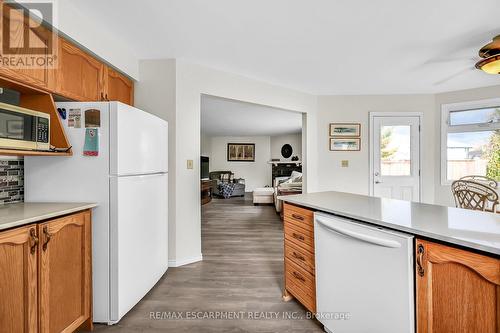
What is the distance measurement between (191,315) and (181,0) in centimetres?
240

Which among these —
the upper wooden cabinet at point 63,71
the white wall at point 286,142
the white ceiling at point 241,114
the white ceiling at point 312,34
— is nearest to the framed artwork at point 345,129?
the white ceiling at point 241,114

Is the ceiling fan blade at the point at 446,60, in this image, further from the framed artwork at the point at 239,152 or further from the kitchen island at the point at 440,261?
the framed artwork at the point at 239,152

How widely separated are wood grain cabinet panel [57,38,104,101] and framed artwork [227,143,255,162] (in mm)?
7280

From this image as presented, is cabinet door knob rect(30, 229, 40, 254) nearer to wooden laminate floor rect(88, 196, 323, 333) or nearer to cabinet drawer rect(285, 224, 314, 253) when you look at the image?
wooden laminate floor rect(88, 196, 323, 333)

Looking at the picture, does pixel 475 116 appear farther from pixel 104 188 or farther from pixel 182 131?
pixel 104 188

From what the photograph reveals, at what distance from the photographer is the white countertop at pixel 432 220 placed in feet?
2.88

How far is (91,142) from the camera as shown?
1.68 m

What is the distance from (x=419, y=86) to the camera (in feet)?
12.0

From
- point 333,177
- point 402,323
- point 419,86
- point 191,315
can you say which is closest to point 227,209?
point 333,177

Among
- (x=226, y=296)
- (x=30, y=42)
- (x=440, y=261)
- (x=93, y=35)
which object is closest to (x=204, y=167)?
(x=93, y=35)

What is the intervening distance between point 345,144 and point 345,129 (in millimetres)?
264

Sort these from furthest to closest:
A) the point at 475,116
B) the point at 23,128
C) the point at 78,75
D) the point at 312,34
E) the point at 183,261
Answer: the point at 475,116 → the point at 183,261 → the point at 312,34 → the point at 78,75 → the point at 23,128

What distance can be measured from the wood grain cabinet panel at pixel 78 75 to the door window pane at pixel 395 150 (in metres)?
4.19

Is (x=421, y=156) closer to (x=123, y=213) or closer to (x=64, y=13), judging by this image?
(x=123, y=213)
